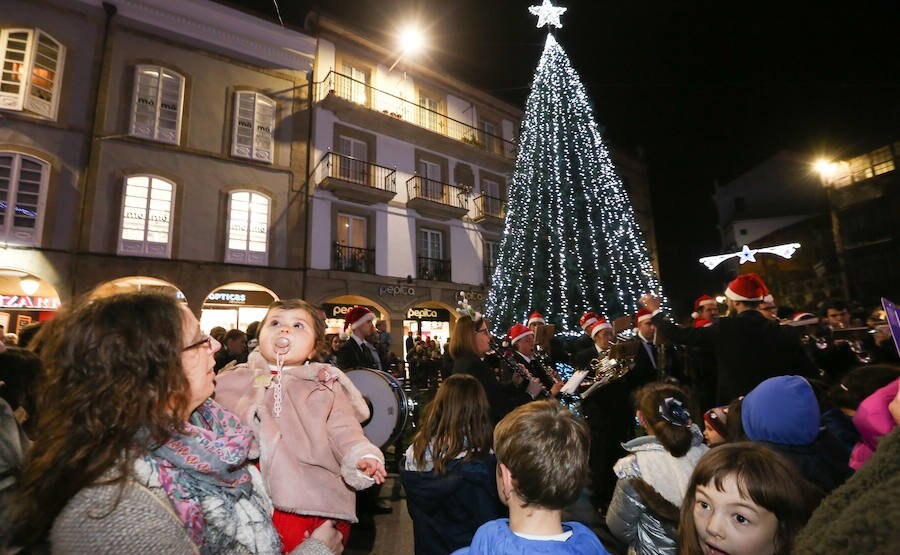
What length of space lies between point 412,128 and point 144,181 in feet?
32.3

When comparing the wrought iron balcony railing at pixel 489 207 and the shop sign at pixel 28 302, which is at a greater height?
the wrought iron balcony railing at pixel 489 207

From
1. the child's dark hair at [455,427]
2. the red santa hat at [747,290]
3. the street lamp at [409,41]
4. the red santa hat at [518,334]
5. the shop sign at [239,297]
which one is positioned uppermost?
the street lamp at [409,41]

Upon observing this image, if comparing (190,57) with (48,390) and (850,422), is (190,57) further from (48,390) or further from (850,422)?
(850,422)

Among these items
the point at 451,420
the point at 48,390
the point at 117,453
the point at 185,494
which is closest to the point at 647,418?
the point at 451,420

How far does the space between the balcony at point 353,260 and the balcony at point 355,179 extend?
76.4 inches

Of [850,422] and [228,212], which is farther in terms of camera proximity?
[228,212]

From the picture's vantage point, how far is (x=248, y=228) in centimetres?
1417

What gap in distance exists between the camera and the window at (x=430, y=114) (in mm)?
18984

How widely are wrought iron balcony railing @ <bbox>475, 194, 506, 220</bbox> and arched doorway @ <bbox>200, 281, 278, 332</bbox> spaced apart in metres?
10.1

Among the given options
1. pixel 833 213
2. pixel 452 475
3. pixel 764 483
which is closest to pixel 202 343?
pixel 452 475

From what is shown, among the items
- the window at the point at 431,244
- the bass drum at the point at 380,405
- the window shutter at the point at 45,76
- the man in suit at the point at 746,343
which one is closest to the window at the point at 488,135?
the window at the point at 431,244

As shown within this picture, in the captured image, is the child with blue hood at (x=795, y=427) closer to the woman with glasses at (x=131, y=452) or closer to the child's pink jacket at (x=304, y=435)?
the child's pink jacket at (x=304, y=435)

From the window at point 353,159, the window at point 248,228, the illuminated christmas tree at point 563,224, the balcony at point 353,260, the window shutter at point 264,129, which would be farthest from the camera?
the window at point 353,159

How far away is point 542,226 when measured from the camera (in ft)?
45.6
